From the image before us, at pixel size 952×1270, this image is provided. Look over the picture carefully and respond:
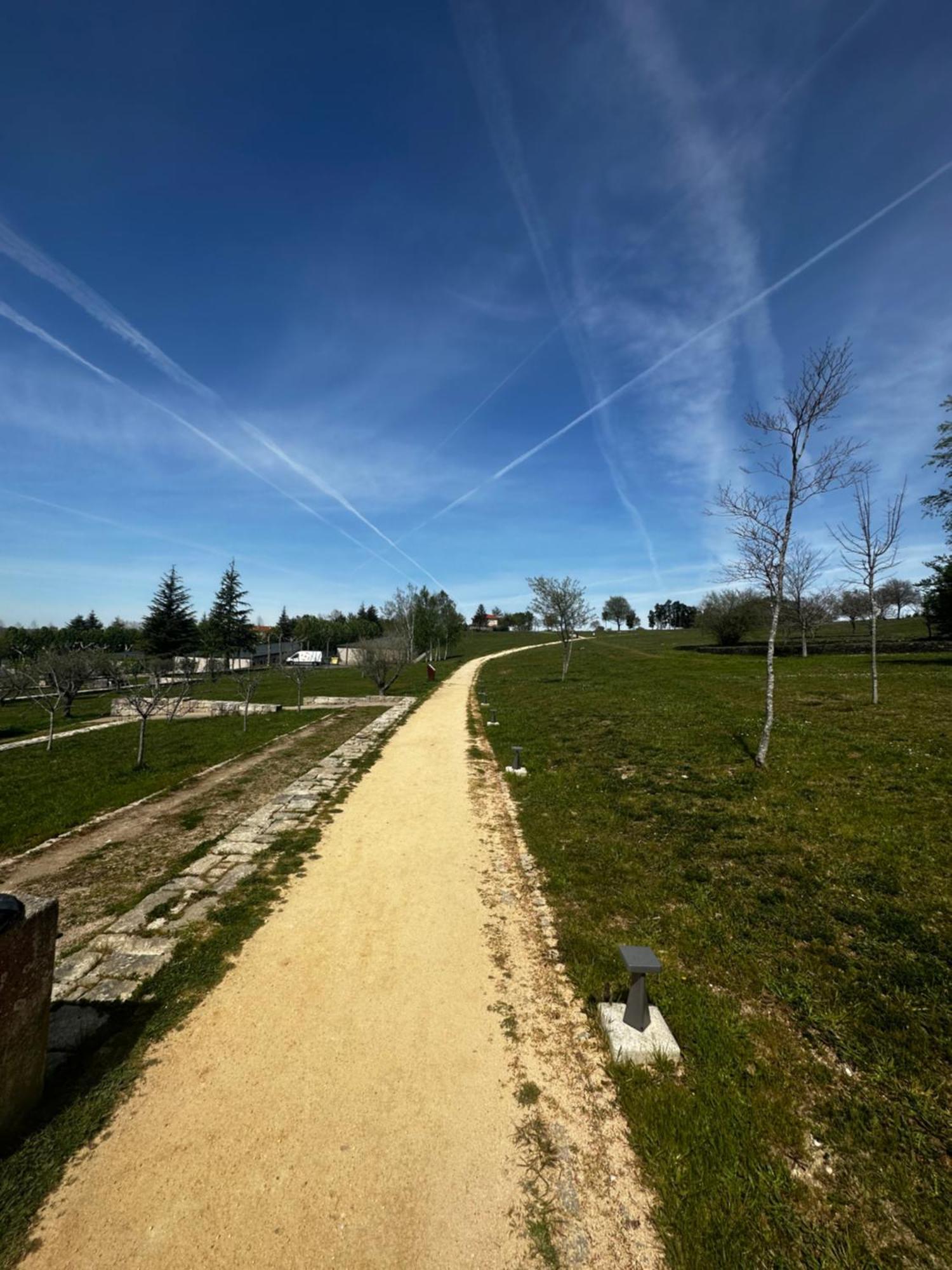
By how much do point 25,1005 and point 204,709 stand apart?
28.8 m

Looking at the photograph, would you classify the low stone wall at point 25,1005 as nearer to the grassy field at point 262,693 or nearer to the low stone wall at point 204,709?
the low stone wall at point 204,709

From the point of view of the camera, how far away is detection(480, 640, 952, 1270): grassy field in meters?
3.26

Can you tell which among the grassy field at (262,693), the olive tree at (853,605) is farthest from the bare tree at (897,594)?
the grassy field at (262,693)

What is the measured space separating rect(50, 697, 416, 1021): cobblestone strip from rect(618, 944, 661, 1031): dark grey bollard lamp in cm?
544

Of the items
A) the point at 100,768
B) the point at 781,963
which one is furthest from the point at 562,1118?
the point at 100,768

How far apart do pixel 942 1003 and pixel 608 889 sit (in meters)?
3.74

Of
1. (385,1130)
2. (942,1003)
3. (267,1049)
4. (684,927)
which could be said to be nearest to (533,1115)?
(385,1130)

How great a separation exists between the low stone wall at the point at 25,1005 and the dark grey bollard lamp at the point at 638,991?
4990 millimetres

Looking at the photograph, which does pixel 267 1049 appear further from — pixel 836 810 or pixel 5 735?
pixel 5 735

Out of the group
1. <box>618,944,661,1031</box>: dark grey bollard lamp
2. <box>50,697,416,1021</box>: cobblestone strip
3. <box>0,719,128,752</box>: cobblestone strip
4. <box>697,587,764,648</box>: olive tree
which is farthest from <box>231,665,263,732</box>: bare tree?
<box>697,587,764,648</box>: olive tree

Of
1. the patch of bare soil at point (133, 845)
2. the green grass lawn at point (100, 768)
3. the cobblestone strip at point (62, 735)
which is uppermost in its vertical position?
the cobblestone strip at point (62, 735)

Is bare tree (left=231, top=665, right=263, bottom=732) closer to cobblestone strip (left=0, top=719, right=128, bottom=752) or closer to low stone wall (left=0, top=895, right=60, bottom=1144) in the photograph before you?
cobblestone strip (left=0, top=719, right=128, bottom=752)

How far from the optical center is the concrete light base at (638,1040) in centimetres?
446

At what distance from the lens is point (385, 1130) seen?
12.7ft
